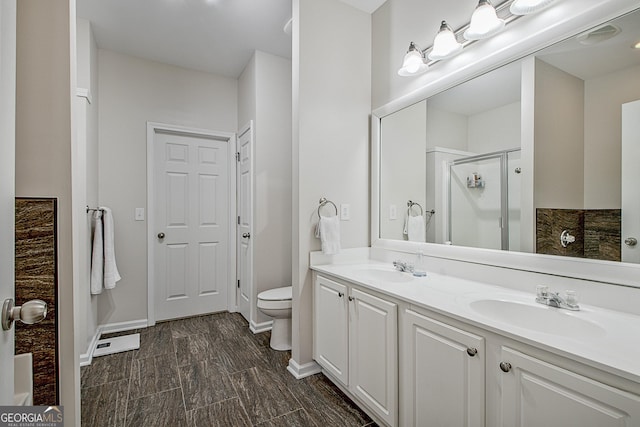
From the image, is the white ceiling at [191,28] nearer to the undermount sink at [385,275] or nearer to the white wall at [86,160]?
the white wall at [86,160]

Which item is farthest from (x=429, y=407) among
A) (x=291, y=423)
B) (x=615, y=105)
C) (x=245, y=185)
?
(x=245, y=185)

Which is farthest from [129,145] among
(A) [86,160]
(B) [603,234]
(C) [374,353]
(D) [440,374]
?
(B) [603,234]

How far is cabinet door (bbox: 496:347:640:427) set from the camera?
2.53ft

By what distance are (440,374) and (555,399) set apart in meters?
0.41

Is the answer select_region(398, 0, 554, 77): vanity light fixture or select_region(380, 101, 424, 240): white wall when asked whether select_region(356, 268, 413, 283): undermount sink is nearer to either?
select_region(380, 101, 424, 240): white wall

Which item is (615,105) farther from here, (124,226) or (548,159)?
(124,226)

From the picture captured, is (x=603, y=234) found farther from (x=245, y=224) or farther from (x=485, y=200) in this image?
(x=245, y=224)

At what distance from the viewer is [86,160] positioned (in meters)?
2.36

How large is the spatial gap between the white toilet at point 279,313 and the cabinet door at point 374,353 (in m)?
0.89

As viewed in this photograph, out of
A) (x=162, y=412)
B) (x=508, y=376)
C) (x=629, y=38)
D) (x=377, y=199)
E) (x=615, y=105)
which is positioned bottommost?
(x=162, y=412)

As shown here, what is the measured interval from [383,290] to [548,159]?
38.1 inches

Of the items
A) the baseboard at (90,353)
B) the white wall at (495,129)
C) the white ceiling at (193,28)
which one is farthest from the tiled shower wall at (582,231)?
the baseboard at (90,353)

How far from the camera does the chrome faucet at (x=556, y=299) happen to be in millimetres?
1179

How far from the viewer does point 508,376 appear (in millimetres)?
990
